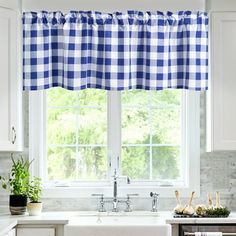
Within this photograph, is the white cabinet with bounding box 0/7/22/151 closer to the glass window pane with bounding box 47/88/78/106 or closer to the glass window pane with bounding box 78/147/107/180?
the glass window pane with bounding box 47/88/78/106

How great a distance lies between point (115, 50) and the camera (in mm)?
4812

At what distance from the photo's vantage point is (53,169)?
4996 millimetres

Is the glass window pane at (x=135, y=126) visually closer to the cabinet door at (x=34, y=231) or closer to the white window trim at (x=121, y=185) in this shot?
the white window trim at (x=121, y=185)

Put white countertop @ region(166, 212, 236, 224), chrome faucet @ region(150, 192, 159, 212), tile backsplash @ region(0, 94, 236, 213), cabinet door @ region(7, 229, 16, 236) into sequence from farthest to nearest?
1. tile backsplash @ region(0, 94, 236, 213)
2. chrome faucet @ region(150, 192, 159, 212)
3. white countertop @ region(166, 212, 236, 224)
4. cabinet door @ region(7, 229, 16, 236)

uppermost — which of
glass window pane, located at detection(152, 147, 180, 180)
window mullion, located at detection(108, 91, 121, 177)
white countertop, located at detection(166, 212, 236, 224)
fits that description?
window mullion, located at detection(108, 91, 121, 177)

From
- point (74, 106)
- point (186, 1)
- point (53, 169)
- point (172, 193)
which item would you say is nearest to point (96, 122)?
point (74, 106)

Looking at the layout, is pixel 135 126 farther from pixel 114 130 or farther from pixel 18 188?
pixel 18 188

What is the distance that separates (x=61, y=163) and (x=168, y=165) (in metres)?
0.89

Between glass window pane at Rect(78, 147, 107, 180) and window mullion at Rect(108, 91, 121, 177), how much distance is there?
0.24ft

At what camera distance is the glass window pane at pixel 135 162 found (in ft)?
16.4

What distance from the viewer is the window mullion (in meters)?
4.96

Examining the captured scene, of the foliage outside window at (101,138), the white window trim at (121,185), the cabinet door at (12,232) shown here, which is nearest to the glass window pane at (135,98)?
the foliage outside window at (101,138)

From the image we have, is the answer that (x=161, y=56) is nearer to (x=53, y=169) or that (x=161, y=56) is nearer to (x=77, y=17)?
(x=77, y=17)

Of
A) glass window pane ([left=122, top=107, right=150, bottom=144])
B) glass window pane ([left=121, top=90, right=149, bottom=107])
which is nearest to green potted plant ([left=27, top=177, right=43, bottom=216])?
glass window pane ([left=122, top=107, right=150, bottom=144])
